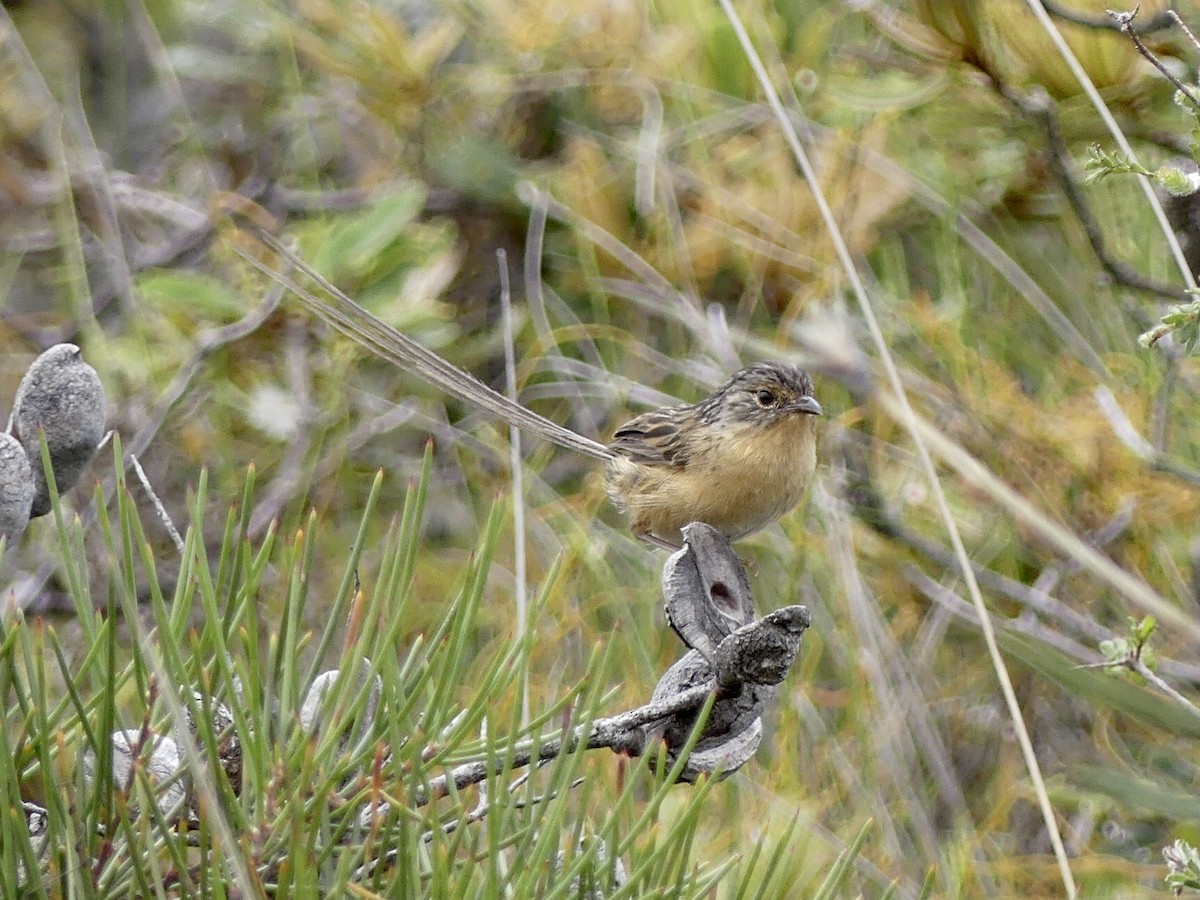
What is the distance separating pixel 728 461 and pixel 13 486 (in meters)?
1.74

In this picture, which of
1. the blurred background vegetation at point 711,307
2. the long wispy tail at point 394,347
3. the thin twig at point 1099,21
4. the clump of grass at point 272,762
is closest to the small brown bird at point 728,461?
the blurred background vegetation at point 711,307

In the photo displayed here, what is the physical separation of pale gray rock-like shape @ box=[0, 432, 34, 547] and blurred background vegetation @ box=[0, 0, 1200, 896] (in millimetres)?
1403

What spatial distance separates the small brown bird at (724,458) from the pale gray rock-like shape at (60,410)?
4.14ft

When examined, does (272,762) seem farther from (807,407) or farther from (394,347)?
(807,407)

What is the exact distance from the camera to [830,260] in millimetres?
3498

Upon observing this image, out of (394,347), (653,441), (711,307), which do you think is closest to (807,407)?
(653,441)

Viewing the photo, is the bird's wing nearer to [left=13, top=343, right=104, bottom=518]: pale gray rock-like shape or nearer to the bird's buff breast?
the bird's buff breast

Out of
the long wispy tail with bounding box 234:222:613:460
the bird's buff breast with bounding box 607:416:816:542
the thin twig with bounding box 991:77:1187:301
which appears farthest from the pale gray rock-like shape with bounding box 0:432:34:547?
the thin twig with bounding box 991:77:1187:301

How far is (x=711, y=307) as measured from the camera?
3369 mm

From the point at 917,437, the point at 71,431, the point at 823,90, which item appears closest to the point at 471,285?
the point at 823,90

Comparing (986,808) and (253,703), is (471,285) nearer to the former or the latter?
(986,808)

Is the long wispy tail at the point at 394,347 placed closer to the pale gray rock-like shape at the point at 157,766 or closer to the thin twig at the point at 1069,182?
the pale gray rock-like shape at the point at 157,766

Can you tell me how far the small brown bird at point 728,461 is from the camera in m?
2.51

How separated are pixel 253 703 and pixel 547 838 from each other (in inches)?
8.4
